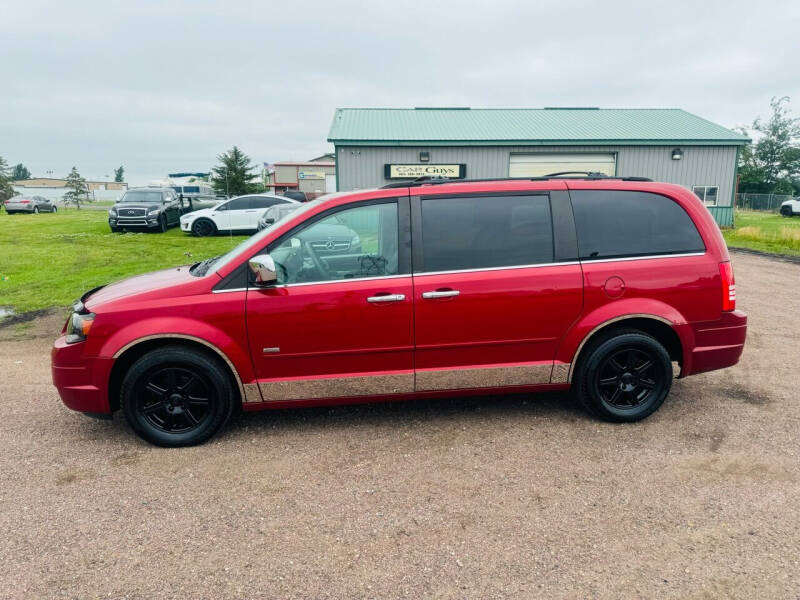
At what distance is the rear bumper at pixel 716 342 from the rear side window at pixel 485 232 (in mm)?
1325

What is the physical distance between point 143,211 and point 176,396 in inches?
741

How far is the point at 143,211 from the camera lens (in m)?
20.4

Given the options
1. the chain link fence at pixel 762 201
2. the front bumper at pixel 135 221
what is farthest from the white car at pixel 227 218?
the chain link fence at pixel 762 201

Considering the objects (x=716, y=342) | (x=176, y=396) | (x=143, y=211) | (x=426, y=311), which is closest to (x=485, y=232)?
(x=426, y=311)

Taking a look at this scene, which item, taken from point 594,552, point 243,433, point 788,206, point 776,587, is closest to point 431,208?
point 243,433

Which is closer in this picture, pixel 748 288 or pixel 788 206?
pixel 748 288

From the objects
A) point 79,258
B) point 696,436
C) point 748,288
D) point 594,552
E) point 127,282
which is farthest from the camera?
point 79,258

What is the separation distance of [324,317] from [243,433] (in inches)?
45.0

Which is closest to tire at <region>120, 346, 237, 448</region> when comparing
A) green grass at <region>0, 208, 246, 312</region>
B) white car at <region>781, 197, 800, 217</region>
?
green grass at <region>0, 208, 246, 312</region>

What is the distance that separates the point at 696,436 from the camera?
12.9 ft

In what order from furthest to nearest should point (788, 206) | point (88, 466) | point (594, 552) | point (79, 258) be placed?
1. point (788, 206)
2. point (79, 258)
3. point (88, 466)
4. point (594, 552)

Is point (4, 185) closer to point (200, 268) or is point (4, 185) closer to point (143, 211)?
point (143, 211)

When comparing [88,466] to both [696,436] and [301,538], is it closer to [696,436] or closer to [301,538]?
[301,538]

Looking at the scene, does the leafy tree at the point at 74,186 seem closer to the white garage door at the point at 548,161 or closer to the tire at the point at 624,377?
the white garage door at the point at 548,161
